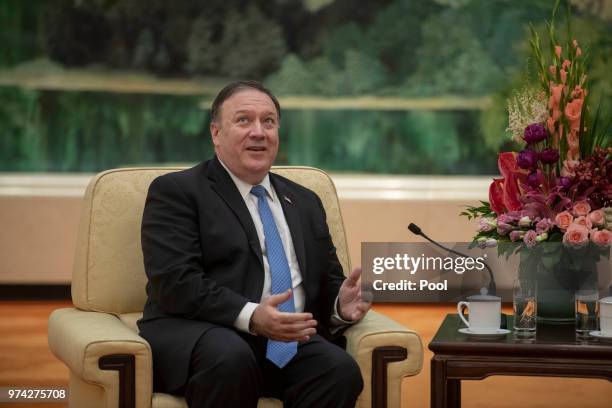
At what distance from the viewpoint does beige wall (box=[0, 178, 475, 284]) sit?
7.55 metres

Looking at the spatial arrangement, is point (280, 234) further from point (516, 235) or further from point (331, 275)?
point (516, 235)

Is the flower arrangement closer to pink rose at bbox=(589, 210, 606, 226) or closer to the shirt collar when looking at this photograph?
pink rose at bbox=(589, 210, 606, 226)

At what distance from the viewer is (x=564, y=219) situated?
301 centimetres

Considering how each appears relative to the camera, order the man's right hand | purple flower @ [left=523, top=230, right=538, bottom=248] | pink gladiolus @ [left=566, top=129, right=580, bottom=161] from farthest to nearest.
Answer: pink gladiolus @ [left=566, top=129, right=580, bottom=161] < purple flower @ [left=523, top=230, right=538, bottom=248] < the man's right hand

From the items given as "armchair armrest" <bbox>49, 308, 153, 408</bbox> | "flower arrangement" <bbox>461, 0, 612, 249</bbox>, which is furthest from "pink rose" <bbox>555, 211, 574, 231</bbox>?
"armchair armrest" <bbox>49, 308, 153, 408</bbox>

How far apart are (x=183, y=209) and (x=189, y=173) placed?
166mm

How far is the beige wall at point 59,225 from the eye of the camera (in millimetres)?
7555

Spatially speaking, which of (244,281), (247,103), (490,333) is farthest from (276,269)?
(490,333)

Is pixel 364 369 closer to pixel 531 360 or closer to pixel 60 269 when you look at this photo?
pixel 531 360

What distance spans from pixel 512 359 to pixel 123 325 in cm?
116

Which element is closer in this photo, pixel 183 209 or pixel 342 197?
pixel 183 209

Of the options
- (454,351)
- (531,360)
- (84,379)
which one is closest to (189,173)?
(84,379)

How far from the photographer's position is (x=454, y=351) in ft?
9.25

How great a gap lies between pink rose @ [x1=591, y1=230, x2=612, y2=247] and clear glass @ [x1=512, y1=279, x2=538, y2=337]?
0.78 ft
